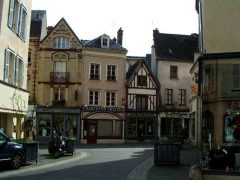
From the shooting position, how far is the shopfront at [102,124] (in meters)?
43.5

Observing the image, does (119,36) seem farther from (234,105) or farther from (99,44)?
(234,105)

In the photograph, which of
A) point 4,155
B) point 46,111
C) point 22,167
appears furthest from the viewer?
point 46,111

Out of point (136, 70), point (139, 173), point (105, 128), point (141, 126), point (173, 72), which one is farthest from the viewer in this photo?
point (173, 72)

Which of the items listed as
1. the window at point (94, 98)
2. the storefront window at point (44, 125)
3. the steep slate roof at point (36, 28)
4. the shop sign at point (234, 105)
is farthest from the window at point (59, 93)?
the shop sign at point (234, 105)

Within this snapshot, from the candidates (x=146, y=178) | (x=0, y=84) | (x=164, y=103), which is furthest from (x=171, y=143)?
(x=164, y=103)

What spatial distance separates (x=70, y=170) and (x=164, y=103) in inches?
1252

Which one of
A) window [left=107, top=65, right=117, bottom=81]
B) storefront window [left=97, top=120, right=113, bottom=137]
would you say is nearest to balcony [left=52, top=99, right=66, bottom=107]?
storefront window [left=97, top=120, right=113, bottom=137]

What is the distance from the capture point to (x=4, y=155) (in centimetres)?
1600

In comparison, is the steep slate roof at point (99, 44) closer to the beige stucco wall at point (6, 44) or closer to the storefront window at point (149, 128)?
the storefront window at point (149, 128)

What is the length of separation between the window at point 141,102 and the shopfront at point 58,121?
21.7ft

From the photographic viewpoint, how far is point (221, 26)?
1772 cm

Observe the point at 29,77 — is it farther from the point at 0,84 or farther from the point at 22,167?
the point at 22,167

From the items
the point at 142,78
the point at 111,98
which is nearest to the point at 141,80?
the point at 142,78

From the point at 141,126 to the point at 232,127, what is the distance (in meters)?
30.3
